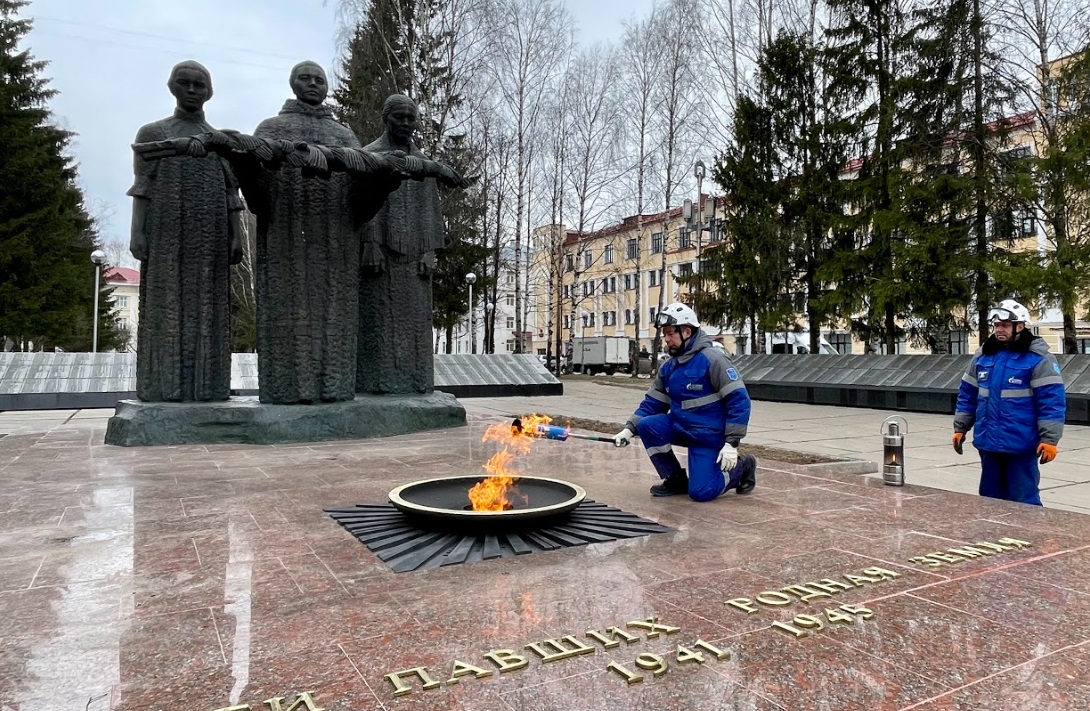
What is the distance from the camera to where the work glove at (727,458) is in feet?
14.4

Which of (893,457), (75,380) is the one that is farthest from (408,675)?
(75,380)

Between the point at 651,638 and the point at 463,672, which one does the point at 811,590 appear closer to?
the point at 651,638

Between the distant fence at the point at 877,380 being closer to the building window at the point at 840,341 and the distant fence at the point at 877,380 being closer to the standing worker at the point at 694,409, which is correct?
the standing worker at the point at 694,409

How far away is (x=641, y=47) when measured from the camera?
2595cm

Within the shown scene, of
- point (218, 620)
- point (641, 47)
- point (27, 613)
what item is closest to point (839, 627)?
point (218, 620)

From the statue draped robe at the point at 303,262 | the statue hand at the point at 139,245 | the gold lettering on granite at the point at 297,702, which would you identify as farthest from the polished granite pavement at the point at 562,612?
the statue hand at the point at 139,245

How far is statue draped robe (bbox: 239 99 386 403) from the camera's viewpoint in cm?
783

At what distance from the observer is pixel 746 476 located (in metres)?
5.07

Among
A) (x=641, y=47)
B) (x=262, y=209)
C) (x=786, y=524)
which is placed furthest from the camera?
(x=641, y=47)

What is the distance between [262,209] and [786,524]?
6.26m

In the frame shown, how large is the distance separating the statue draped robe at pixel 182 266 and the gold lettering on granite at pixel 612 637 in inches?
262

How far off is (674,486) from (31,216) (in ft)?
88.6

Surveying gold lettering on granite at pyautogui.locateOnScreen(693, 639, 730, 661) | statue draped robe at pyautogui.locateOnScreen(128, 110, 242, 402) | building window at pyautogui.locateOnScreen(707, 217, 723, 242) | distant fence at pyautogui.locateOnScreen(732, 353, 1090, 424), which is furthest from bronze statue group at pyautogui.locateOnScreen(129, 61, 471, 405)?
building window at pyautogui.locateOnScreen(707, 217, 723, 242)

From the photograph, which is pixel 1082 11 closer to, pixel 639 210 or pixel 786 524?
pixel 639 210
